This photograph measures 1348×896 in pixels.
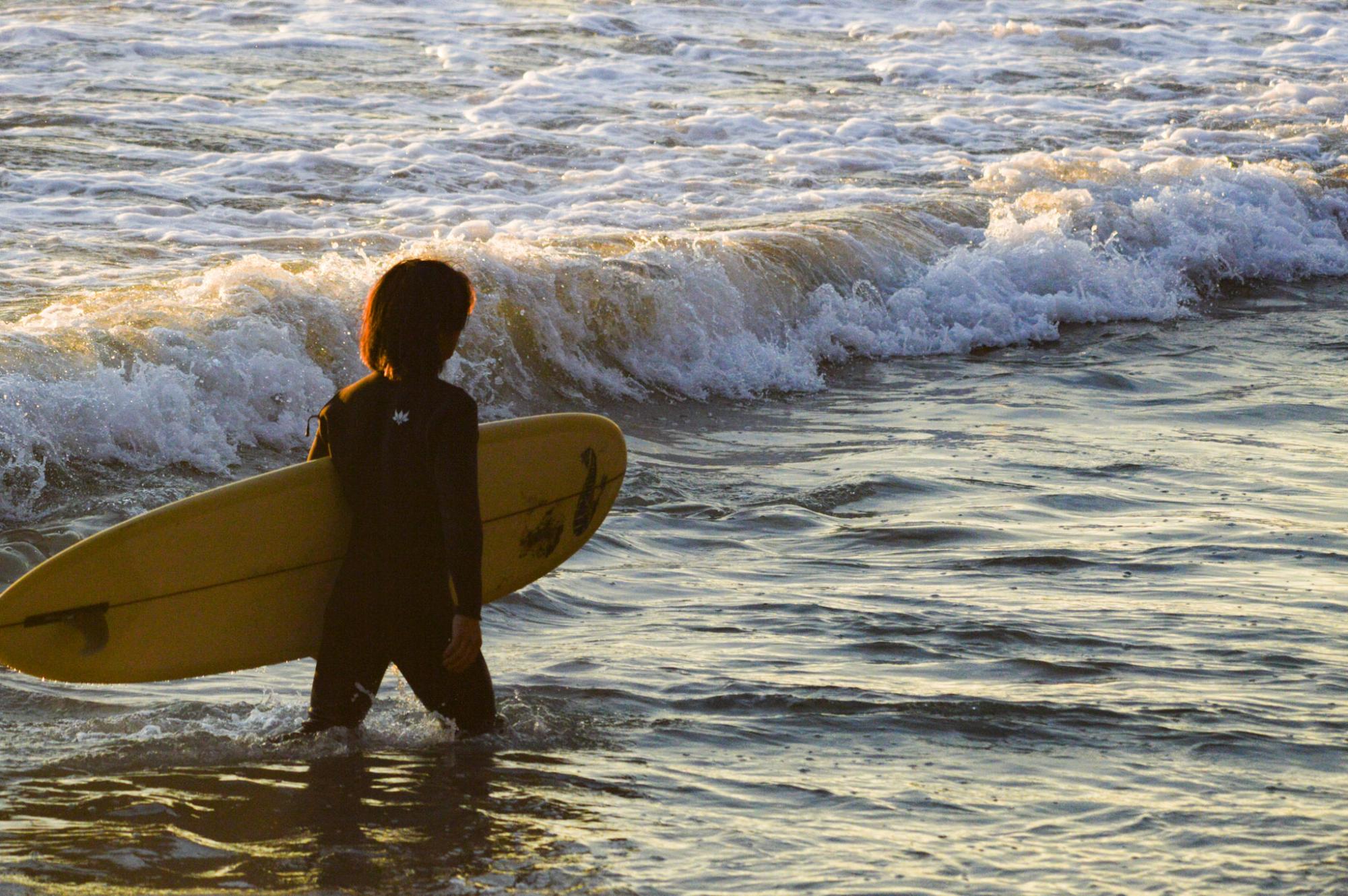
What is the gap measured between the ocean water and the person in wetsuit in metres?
0.21

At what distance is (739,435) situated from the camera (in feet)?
26.3

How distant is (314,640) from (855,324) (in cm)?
654

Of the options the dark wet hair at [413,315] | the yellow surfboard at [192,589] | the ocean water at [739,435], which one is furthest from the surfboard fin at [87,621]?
the dark wet hair at [413,315]

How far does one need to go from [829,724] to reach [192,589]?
164cm

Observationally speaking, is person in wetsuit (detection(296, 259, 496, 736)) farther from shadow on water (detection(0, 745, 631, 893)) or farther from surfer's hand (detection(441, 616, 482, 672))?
shadow on water (detection(0, 745, 631, 893))

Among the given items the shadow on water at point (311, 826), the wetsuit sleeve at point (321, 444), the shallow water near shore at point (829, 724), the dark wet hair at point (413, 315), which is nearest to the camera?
the shadow on water at point (311, 826)

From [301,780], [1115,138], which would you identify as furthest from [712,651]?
[1115,138]

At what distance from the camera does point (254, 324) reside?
7.75 meters

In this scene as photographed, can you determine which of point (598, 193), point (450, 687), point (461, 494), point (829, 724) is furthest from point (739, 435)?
point (598, 193)

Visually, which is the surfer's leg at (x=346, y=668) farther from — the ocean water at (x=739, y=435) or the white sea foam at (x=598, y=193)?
the white sea foam at (x=598, y=193)

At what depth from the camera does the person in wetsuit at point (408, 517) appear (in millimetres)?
3514

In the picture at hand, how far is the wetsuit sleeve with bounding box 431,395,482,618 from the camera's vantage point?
351 cm

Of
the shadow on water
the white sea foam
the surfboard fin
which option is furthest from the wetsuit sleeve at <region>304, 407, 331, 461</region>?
the white sea foam

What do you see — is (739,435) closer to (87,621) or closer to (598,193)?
(87,621)
